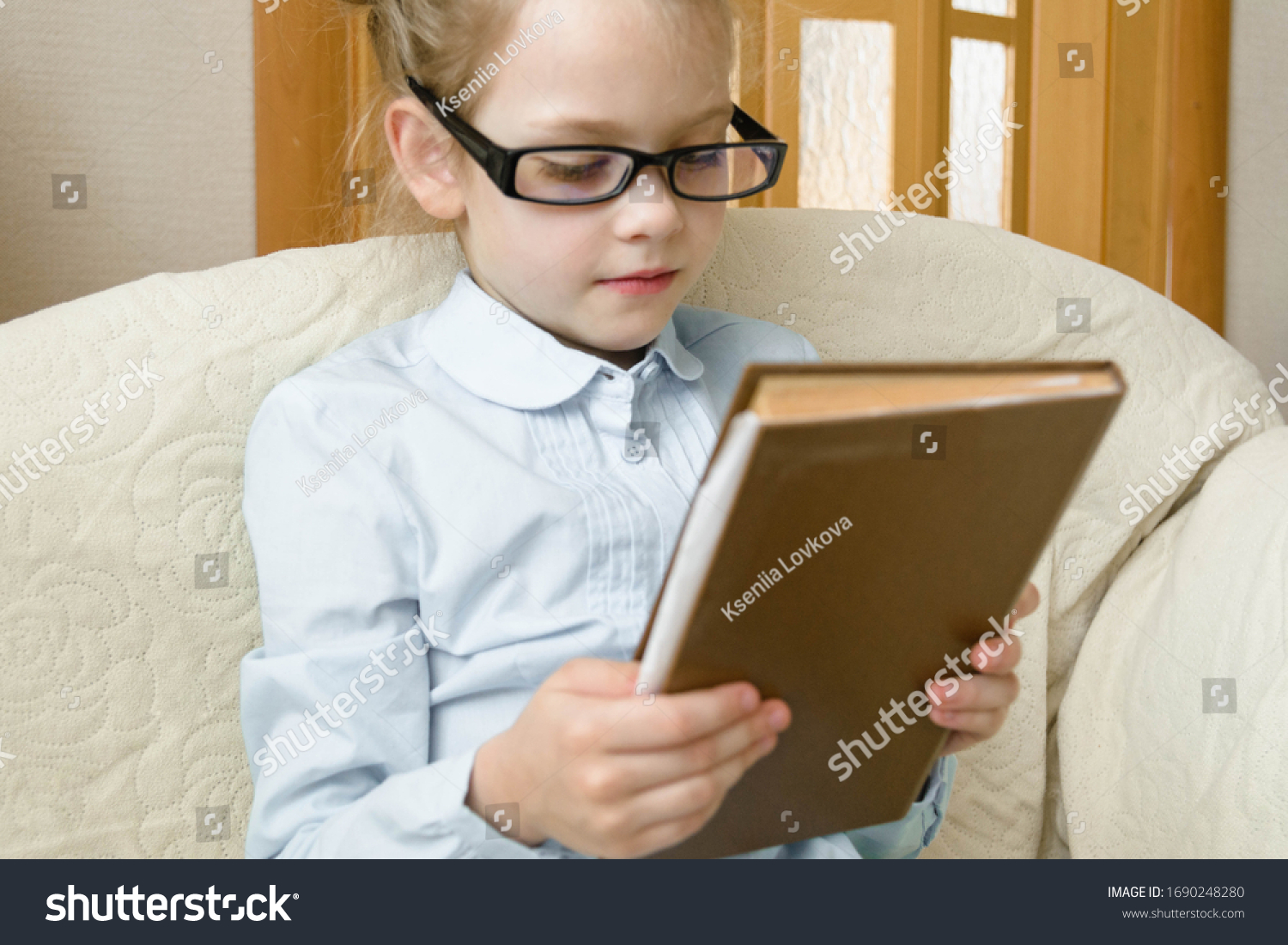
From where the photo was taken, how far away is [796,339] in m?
0.83

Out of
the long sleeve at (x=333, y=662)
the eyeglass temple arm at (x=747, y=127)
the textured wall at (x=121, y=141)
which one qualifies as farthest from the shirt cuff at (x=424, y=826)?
the textured wall at (x=121, y=141)

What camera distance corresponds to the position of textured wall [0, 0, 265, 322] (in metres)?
0.99

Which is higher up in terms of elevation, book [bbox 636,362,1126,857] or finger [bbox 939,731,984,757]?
book [bbox 636,362,1126,857]

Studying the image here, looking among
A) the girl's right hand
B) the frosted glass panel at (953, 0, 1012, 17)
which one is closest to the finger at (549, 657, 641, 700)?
the girl's right hand

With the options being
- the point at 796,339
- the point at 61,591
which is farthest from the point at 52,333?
the point at 796,339

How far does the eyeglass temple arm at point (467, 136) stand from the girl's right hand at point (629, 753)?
0.32 m

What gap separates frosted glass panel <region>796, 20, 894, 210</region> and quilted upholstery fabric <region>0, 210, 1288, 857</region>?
2.53ft

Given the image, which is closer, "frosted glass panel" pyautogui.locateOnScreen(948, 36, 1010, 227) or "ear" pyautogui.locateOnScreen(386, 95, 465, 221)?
"ear" pyautogui.locateOnScreen(386, 95, 465, 221)

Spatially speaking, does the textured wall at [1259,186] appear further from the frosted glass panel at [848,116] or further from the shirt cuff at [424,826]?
the shirt cuff at [424,826]

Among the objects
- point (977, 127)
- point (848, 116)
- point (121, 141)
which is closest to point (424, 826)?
point (121, 141)

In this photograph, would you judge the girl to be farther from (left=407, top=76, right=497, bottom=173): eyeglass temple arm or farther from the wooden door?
the wooden door

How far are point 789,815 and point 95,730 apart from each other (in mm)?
438

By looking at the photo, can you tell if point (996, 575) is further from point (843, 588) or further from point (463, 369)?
point (463, 369)

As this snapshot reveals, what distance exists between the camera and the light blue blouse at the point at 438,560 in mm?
567
